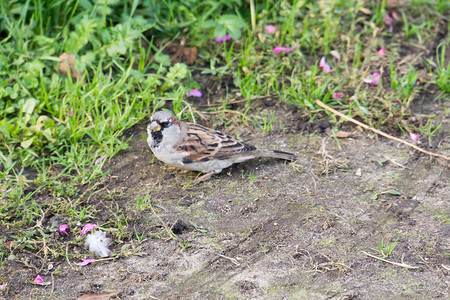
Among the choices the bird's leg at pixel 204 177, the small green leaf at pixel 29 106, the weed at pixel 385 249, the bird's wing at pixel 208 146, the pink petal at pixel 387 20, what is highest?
the pink petal at pixel 387 20

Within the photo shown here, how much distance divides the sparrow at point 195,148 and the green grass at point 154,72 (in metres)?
0.45

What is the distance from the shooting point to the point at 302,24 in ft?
21.2

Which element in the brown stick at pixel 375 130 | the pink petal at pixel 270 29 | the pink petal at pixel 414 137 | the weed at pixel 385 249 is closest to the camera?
the weed at pixel 385 249

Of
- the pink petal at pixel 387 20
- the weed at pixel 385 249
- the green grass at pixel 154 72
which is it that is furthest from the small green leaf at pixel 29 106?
the pink petal at pixel 387 20

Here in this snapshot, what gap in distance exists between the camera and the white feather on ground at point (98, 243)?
3.90 meters

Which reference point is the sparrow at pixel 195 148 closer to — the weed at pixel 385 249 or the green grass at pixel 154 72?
the green grass at pixel 154 72

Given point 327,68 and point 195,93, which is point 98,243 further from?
point 327,68

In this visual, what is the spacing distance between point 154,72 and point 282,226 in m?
2.57

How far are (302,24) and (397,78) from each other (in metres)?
1.29

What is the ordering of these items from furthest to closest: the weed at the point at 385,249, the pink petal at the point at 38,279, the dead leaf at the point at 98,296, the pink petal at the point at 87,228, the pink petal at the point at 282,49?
the pink petal at the point at 282,49 < the pink petal at the point at 87,228 < the weed at the point at 385,249 < the pink petal at the point at 38,279 < the dead leaf at the point at 98,296

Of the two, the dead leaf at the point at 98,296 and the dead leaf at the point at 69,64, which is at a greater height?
the dead leaf at the point at 69,64

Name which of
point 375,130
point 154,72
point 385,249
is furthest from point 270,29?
point 385,249

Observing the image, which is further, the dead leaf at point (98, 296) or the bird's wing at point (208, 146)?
the bird's wing at point (208, 146)

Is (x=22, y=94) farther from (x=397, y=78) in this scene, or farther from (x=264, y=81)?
(x=397, y=78)
